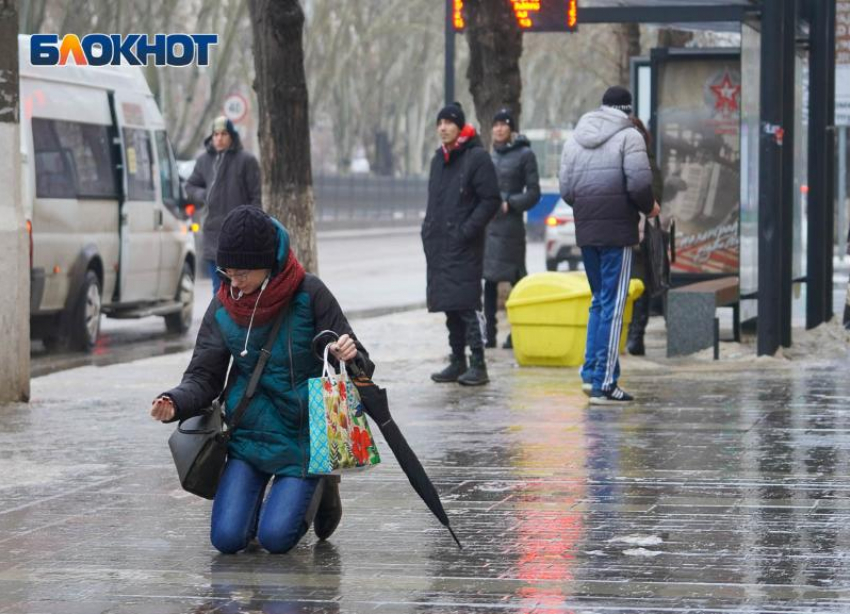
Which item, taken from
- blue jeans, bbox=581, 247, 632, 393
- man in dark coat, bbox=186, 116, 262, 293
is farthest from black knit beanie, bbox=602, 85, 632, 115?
man in dark coat, bbox=186, 116, 262, 293

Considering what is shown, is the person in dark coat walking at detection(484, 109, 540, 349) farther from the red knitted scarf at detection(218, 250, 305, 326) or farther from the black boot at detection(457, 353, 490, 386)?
the red knitted scarf at detection(218, 250, 305, 326)

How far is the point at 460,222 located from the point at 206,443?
5.31 metres

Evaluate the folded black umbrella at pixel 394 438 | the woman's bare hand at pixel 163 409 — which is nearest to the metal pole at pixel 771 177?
the folded black umbrella at pixel 394 438

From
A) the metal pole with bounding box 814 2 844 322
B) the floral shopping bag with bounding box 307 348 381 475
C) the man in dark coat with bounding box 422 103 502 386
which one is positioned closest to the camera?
the floral shopping bag with bounding box 307 348 381 475

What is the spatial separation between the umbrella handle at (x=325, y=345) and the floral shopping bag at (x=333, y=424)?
5 cm

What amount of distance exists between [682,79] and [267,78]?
4499mm

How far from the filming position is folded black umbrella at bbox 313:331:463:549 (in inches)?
259

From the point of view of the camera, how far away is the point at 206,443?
6762 mm

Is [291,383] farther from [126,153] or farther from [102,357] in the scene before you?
[126,153]

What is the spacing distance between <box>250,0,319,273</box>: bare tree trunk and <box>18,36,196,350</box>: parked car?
1993 mm

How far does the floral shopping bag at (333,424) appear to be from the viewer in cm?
655

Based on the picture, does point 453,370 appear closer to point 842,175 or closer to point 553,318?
point 553,318

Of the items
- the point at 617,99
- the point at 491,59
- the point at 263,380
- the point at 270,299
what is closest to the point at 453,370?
the point at 617,99

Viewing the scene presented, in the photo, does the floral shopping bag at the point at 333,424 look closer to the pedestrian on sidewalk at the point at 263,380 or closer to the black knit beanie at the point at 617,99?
the pedestrian on sidewalk at the point at 263,380
